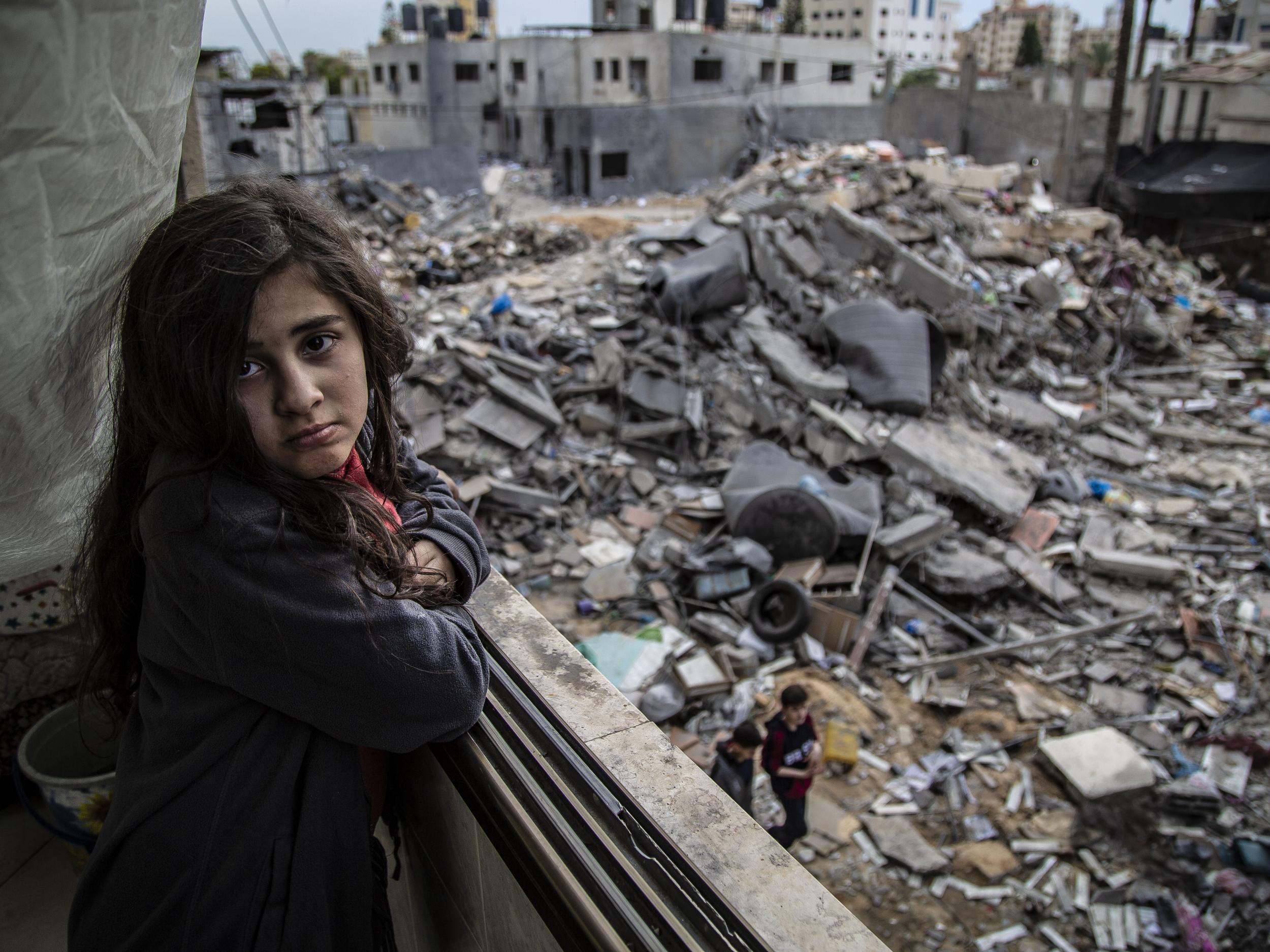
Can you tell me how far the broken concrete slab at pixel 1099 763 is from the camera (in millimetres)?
5363

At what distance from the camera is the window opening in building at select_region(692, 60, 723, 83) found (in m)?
28.3

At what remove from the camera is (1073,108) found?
23.8 metres

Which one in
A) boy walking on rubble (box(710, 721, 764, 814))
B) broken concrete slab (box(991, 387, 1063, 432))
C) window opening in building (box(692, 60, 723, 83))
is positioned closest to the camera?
boy walking on rubble (box(710, 721, 764, 814))

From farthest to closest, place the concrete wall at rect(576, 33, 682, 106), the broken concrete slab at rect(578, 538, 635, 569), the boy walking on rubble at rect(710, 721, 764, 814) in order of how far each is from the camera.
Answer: the concrete wall at rect(576, 33, 682, 106) → the broken concrete slab at rect(578, 538, 635, 569) → the boy walking on rubble at rect(710, 721, 764, 814)

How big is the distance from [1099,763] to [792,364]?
17.5 feet

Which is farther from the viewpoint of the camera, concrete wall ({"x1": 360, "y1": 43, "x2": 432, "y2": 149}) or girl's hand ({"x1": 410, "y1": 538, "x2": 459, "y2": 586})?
concrete wall ({"x1": 360, "y1": 43, "x2": 432, "y2": 149})

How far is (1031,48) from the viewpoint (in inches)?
1815

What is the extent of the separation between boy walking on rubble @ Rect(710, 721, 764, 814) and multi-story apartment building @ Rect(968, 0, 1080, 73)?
10308cm

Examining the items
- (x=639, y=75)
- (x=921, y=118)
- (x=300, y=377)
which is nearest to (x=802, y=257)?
(x=300, y=377)

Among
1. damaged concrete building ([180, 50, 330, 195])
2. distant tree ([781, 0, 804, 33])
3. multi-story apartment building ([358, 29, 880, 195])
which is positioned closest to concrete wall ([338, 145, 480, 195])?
damaged concrete building ([180, 50, 330, 195])

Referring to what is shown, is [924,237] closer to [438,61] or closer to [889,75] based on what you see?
[889,75]

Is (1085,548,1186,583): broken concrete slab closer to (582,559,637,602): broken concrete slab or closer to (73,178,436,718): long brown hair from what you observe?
(582,559,637,602): broken concrete slab

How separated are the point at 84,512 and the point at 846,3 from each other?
8977 cm

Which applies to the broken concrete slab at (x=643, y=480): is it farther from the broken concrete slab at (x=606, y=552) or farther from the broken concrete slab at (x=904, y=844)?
the broken concrete slab at (x=904, y=844)
